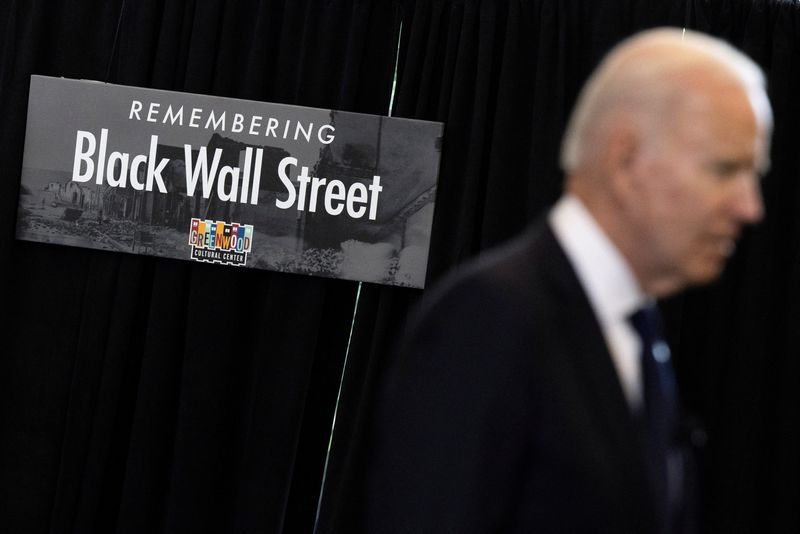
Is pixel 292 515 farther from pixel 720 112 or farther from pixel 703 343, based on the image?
pixel 720 112

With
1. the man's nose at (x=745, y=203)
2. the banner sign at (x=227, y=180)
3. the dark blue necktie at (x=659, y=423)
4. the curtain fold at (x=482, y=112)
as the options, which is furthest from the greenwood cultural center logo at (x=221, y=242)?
the man's nose at (x=745, y=203)

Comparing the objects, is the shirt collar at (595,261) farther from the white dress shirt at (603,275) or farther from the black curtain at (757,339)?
the black curtain at (757,339)

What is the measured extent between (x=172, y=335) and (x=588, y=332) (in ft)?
9.61

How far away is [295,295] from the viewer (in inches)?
147

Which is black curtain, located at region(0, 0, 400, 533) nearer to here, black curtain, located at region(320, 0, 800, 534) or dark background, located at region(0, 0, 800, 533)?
dark background, located at region(0, 0, 800, 533)

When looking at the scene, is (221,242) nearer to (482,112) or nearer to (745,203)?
(482,112)

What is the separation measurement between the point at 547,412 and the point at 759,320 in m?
2.99

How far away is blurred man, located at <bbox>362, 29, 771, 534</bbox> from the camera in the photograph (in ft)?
2.97

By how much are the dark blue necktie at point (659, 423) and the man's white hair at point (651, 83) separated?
0.19 metres

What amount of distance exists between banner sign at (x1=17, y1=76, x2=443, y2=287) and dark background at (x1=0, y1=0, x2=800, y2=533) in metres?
0.08

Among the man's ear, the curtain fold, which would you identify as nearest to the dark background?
the curtain fold

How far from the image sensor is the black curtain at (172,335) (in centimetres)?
370

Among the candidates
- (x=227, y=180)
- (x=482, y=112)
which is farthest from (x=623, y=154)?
(x=227, y=180)

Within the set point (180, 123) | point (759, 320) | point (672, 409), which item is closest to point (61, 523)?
point (180, 123)
